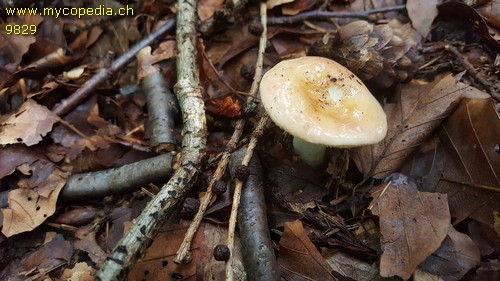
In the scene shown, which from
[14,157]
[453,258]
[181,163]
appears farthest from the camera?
[14,157]

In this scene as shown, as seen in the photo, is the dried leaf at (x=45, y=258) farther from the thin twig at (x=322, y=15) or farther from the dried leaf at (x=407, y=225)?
the thin twig at (x=322, y=15)

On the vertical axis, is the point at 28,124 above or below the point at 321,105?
below

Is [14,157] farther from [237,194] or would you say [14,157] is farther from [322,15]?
[322,15]

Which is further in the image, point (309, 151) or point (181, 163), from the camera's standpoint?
point (309, 151)

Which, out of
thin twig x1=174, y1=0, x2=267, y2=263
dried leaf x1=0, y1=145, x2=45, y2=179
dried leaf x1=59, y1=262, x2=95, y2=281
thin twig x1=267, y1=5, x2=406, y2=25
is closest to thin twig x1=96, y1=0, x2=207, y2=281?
thin twig x1=174, y1=0, x2=267, y2=263

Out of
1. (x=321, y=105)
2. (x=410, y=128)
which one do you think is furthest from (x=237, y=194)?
(x=410, y=128)

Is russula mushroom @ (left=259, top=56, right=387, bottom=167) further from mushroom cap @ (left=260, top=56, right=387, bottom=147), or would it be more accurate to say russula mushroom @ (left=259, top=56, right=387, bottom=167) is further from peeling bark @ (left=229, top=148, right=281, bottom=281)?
peeling bark @ (left=229, top=148, right=281, bottom=281)
